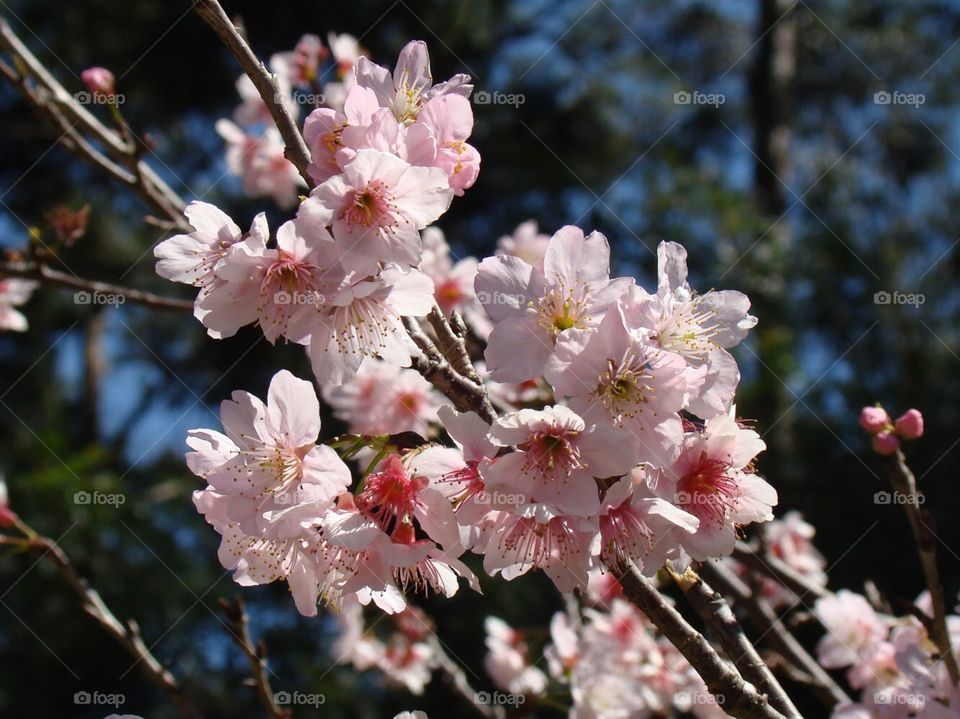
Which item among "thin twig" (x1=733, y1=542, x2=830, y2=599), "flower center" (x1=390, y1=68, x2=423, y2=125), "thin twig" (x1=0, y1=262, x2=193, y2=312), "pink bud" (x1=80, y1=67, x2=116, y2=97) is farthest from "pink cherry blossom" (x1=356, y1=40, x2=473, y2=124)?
"pink bud" (x1=80, y1=67, x2=116, y2=97)

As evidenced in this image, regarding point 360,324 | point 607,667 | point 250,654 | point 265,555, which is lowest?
point 250,654

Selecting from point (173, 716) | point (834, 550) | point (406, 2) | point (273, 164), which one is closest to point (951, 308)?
point (834, 550)

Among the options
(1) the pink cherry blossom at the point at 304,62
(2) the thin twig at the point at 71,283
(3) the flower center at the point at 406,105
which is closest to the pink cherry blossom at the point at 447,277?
(2) the thin twig at the point at 71,283

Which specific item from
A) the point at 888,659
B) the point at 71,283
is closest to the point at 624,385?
the point at 888,659

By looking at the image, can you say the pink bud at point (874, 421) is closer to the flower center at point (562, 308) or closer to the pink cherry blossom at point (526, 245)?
the flower center at point (562, 308)

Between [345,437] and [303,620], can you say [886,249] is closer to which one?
[303,620]

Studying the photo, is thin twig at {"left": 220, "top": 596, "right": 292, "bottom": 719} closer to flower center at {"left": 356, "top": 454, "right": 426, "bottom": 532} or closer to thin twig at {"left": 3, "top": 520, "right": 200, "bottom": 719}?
thin twig at {"left": 3, "top": 520, "right": 200, "bottom": 719}

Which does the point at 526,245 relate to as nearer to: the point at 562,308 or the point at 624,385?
the point at 562,308
